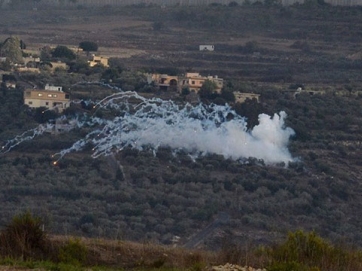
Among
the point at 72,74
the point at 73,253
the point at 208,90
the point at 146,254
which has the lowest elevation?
the point at 72,74

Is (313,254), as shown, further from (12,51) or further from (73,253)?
(12,51)

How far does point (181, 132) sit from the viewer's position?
2873cm

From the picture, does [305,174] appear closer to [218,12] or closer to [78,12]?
[218,12]

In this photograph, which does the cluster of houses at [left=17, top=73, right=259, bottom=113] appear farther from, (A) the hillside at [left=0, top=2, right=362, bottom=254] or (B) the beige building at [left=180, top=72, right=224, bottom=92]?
(A) the hillside at [left=0, top=2, right=362, bottom=254]

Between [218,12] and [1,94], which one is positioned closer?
[1,94]

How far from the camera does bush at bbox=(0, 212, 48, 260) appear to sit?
12664 millimetres

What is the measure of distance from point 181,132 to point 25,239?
16.1 metres

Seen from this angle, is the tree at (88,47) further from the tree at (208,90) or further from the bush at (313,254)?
the bush at (313,254)

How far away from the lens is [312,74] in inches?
1703

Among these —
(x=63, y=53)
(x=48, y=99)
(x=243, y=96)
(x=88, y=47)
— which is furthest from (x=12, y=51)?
(x=243, y=96)

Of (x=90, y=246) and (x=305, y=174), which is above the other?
(x=90, y=246)

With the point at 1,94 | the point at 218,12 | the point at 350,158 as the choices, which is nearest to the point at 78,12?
the point at 218,12

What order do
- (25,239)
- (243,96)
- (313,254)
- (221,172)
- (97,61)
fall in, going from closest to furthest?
(25,239), (313,254), (221,172), (243,96), (97,61)

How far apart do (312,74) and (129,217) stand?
75.4ft
